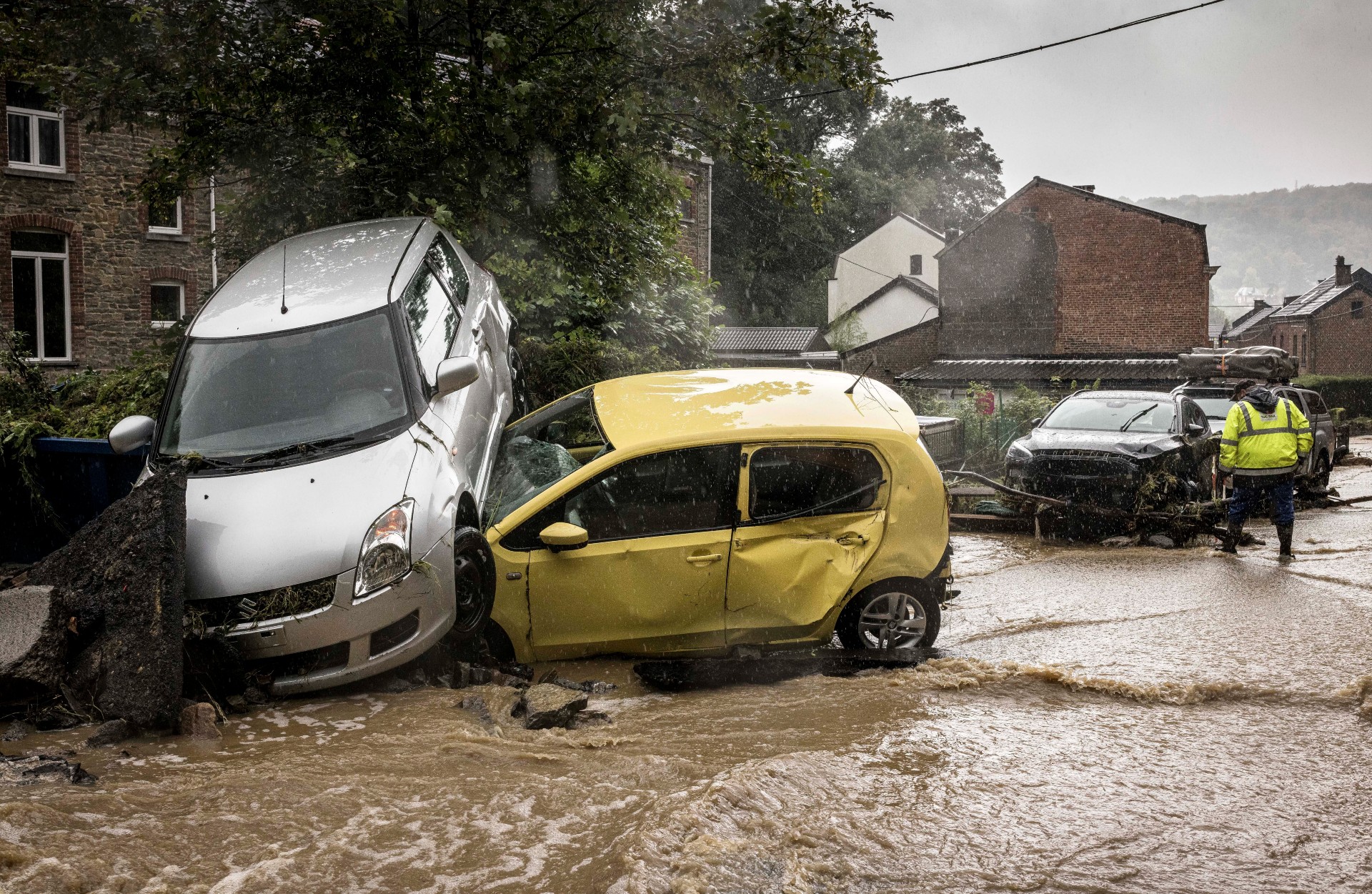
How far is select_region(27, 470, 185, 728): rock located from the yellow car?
5.36ft

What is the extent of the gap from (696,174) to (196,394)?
6.67 m

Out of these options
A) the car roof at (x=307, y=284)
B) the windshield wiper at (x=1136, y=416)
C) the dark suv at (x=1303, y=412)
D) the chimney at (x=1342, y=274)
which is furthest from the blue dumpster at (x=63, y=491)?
the chimney at (x=1342, y=274)

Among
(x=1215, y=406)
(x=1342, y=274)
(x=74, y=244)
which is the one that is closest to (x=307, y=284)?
(x=1215, y=406)

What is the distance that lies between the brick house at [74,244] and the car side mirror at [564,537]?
17.7 m

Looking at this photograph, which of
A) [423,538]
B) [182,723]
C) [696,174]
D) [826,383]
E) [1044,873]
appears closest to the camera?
[1044,873]

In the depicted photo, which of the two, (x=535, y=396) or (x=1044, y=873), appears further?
(x=535, y=396)

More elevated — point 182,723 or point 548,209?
point 548,209

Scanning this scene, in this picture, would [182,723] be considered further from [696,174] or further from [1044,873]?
[696,174]

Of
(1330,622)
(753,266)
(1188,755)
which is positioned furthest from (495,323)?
(753,266)

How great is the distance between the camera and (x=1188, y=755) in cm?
519


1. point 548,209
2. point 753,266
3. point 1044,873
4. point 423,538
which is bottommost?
point 1044,873

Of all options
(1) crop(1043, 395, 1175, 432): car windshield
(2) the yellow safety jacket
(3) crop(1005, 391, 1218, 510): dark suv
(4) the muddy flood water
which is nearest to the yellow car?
(4) the muddy flood water

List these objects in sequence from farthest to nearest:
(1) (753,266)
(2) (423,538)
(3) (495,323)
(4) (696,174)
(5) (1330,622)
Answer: (1) (753,266) → (4) (696,174) → (3) (495,323) → (5) (1330,622) → (2) (423,538)

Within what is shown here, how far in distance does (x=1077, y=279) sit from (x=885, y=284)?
1842 centimetres
